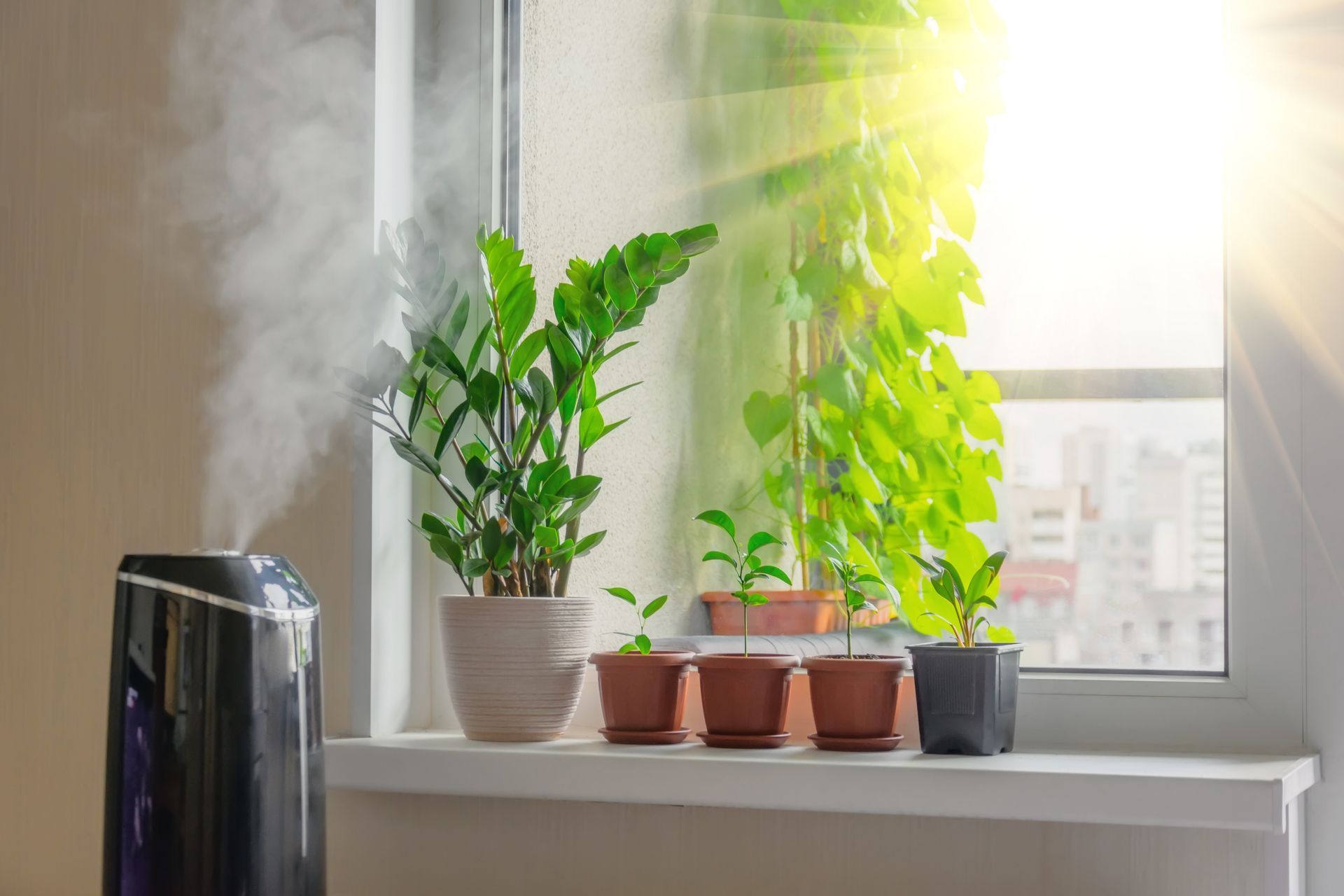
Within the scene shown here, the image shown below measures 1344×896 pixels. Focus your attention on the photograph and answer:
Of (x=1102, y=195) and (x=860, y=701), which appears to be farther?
(x=1102, y=195)

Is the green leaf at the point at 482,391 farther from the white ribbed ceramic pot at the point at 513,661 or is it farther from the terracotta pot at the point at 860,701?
the terracotta pot at the point at 860,701

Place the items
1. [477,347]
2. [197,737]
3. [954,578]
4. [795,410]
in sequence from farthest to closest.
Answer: [795,410] < [477,347] < [954,578] < [197,737]

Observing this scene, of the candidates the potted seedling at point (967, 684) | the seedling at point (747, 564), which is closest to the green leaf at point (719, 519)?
the seedling at point (747, 564)

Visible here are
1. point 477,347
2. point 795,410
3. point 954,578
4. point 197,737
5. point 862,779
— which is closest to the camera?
point 197,737

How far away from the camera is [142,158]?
1.46 m

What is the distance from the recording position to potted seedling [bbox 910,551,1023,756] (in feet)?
3.80

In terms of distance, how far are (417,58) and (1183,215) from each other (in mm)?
885

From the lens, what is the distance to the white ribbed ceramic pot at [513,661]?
4.17 feet

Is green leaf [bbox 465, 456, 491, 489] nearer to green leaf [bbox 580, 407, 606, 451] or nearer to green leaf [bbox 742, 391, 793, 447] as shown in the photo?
green leaf [bbox 580, 407, 606, 451]

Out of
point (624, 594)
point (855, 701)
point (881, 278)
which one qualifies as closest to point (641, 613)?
point (624, 594)

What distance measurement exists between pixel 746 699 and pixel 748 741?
0.04 meters

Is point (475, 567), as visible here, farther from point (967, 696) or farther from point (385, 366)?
→ point (967, 696)

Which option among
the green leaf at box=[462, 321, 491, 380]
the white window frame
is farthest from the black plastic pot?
the green leaf at box=[462, 321, 491, 380]

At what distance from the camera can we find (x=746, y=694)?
124 cm
